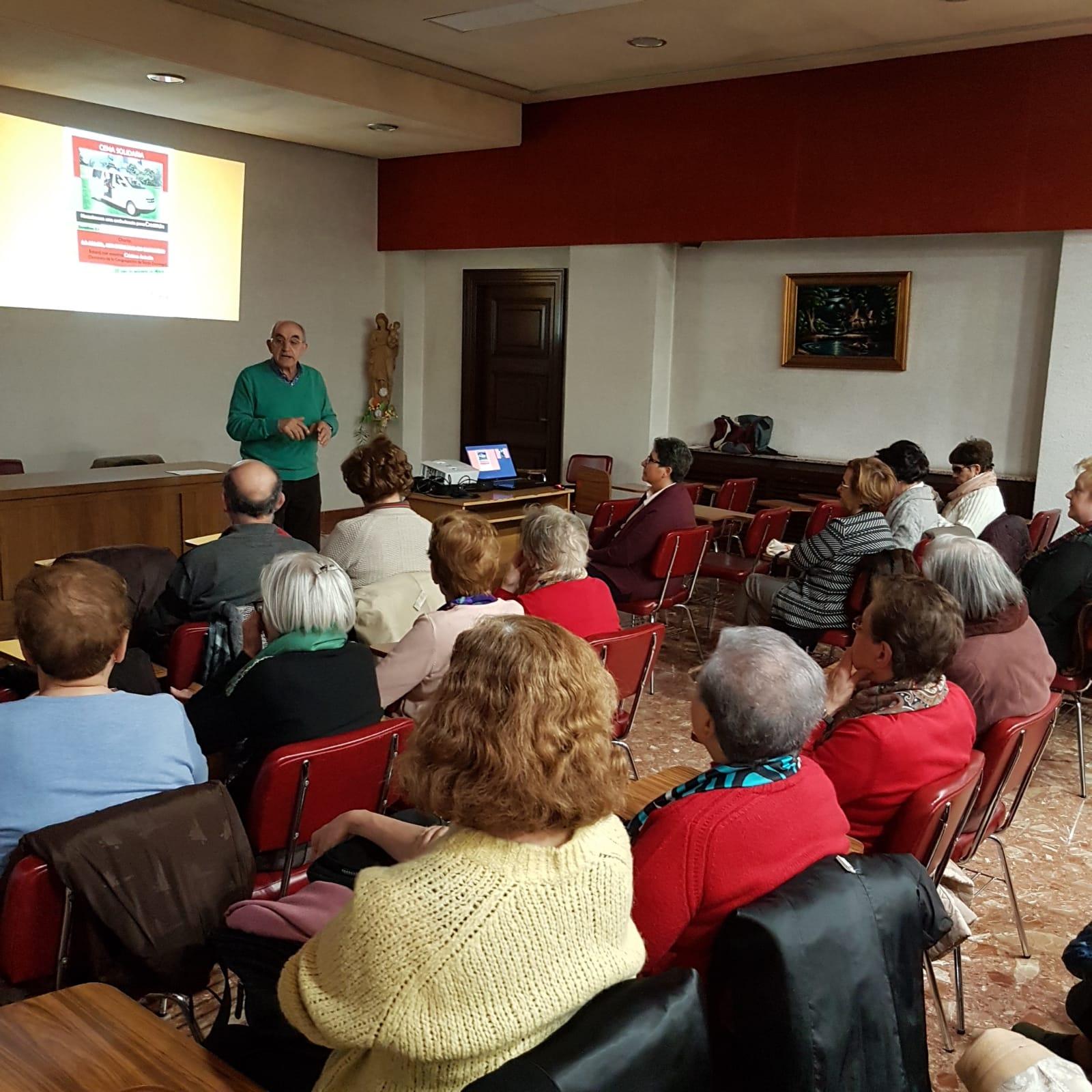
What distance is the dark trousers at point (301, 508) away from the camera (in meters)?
5.94

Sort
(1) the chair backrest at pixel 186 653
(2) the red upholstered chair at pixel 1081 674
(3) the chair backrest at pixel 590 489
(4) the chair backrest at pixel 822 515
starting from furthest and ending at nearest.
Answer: (3) the chair backrest at pixel 590 489 → (4) the chair backrest at pixel 822 515 → (2) the red upholstered chair at pixel 1081 674 → (1) the chair backrest at pixel 186 653

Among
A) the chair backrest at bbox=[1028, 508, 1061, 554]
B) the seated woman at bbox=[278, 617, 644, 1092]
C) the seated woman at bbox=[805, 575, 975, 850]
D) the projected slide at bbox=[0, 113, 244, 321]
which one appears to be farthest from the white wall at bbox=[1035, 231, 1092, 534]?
the seated woman at bbox=[278, 617, 644, 1092]

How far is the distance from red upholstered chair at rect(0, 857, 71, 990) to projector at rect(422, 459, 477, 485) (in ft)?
14.4

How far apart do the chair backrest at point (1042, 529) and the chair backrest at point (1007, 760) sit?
3.20 meters

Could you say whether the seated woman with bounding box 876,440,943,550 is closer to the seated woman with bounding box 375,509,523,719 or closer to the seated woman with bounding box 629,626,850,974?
the seated woman with bounding box 375,509,523,719

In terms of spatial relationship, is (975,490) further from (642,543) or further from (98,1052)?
(98,1052)

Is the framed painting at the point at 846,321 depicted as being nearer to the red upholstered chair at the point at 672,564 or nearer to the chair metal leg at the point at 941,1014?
the red upholstered chair at the point at 672,564

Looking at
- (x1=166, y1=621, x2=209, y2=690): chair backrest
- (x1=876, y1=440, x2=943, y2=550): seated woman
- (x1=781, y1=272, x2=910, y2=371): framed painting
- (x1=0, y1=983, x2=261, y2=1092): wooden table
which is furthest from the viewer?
(x1=781, y1=272, x2=910, y2=371): framed painting

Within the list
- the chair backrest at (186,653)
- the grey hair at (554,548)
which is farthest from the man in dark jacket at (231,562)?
the grey hair at (554,548)

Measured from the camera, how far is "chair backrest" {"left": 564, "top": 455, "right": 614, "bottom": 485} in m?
8.24

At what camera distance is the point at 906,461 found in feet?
16.8

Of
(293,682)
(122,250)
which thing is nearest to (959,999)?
(293,682)

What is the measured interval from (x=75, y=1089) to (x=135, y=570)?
2475mm

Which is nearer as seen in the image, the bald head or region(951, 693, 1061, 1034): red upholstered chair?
region(951, 693, 1061, 1034): red upholstered chair
